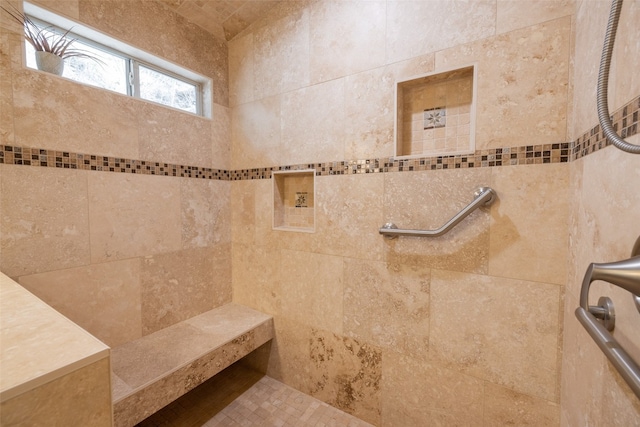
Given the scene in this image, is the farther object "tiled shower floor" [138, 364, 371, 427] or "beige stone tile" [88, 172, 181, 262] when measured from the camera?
"tiled shower floor" [138, 364, 371, 427]

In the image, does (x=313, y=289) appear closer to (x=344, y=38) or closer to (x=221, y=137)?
(x=221, y=137)

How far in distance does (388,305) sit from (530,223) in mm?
690

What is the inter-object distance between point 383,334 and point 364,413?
473mm

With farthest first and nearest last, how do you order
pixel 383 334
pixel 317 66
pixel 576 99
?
1. pixel 317 66
2. pixel 383 334
3. pixel 576 99

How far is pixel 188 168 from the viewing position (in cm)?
168

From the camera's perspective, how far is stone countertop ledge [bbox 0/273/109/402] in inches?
15.3

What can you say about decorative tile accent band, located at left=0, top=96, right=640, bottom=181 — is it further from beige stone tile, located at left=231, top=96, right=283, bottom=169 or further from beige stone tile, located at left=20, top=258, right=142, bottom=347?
beige stone tile, located at left=20, top=258, right=142, bottom=347

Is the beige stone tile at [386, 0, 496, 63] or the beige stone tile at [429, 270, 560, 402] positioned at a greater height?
the beige stone tile at [386, 0, 496, 63]

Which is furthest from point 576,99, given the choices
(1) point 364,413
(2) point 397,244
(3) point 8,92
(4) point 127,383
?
(3) point 8,92

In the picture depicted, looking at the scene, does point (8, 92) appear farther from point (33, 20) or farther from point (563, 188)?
point (563, 188)

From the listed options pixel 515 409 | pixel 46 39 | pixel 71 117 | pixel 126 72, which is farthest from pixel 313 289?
pixel 46 39

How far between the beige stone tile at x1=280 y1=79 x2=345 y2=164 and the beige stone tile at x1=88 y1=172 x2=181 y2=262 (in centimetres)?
74

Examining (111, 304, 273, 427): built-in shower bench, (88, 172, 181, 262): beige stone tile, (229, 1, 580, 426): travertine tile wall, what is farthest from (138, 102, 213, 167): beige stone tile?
(111, 304, 273, 427): built-in shower bench

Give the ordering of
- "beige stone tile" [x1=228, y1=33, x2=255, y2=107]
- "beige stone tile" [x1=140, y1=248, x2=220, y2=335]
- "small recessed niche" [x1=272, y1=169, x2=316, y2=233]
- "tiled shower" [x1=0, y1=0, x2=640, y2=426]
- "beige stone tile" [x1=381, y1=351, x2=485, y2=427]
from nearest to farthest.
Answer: "tiled shower" [x1=0, y1=0, x2=640, y2=426] < "beige stone tile" [x1=381, y1=351, x2=485, y2=427] < "beige stone tile" [x1=140, y1=248, x2=220, y2=335] < "small recessed niche" [x1=272, y1=169, x2=316, y2=233] < "beige stone tile" [x1=228, y1=33, x2=255, y2=107]
